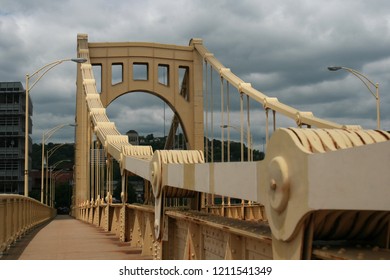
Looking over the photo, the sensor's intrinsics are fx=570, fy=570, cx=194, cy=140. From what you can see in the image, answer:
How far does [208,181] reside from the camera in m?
6.61

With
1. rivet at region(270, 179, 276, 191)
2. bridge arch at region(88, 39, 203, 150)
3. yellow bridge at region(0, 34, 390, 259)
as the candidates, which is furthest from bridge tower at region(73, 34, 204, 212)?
rivet at region(270, 179, 276, 191)

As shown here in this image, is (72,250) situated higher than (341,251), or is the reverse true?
(341,251)

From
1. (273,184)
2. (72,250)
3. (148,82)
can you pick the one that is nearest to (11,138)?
(148,82)

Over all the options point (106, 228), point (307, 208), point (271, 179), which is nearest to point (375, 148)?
point (307, 208)

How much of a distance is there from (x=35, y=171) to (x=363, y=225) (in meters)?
86.1

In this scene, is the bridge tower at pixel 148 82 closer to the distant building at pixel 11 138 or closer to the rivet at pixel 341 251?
the distant building at pixel 11 138

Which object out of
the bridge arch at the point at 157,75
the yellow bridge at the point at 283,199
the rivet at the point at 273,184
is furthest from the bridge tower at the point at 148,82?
the rivet at the point at 273,184

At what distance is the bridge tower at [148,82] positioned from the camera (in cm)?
3875

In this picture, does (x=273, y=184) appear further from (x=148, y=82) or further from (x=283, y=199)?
(x=148, y=82)

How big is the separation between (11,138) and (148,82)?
29658mm

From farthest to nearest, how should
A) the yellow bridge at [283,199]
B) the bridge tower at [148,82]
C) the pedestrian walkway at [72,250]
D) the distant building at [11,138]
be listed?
the distant building at [11,138], the bridge tower at [148,82], the pedestrian walkway at [72,250], the yellow bridge at [283,199]

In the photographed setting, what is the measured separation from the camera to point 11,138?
63719mm

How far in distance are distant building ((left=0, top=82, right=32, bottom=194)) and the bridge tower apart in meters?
22.6

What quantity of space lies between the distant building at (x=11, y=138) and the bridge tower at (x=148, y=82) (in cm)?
2264
